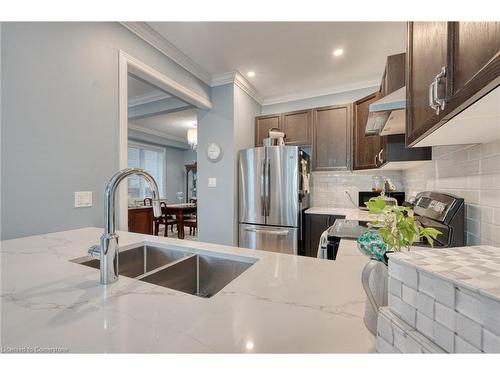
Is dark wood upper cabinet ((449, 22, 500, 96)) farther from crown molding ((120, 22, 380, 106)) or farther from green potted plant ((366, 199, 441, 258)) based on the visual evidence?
crown molding ((120, 22, 380, 106))

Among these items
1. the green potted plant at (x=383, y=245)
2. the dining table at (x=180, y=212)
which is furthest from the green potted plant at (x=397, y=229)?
the dining table at (x=180, y=212)

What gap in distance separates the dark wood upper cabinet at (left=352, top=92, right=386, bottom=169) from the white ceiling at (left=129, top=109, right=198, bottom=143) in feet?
9.34

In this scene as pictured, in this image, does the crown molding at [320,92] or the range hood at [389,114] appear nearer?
the range hood at [389,114]

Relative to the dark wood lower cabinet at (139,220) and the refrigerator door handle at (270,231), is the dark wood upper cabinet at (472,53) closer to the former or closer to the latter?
the refrigerator door handle at (270,231)

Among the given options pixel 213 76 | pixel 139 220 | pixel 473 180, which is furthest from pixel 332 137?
pixel 139 220

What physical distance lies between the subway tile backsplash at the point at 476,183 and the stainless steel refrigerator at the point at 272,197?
4.49 feet

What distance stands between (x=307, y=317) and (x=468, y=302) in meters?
0.31

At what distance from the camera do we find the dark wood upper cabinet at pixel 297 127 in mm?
3039

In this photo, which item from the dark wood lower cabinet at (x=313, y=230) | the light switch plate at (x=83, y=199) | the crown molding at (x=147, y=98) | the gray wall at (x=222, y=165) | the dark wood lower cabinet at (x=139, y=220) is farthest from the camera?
the dark wood lower cabinet at (x=139, y=220)

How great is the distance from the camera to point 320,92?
307cm

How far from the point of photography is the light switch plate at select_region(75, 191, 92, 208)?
58.2 inches

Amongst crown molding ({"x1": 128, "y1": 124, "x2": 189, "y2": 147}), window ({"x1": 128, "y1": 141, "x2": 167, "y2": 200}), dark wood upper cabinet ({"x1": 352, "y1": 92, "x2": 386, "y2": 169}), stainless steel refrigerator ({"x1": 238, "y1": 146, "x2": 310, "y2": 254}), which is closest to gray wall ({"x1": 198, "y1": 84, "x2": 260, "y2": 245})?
stainless steel refrigerator ({"x1": 238, "y1": 146, "x2": 310, "y2": 254})
